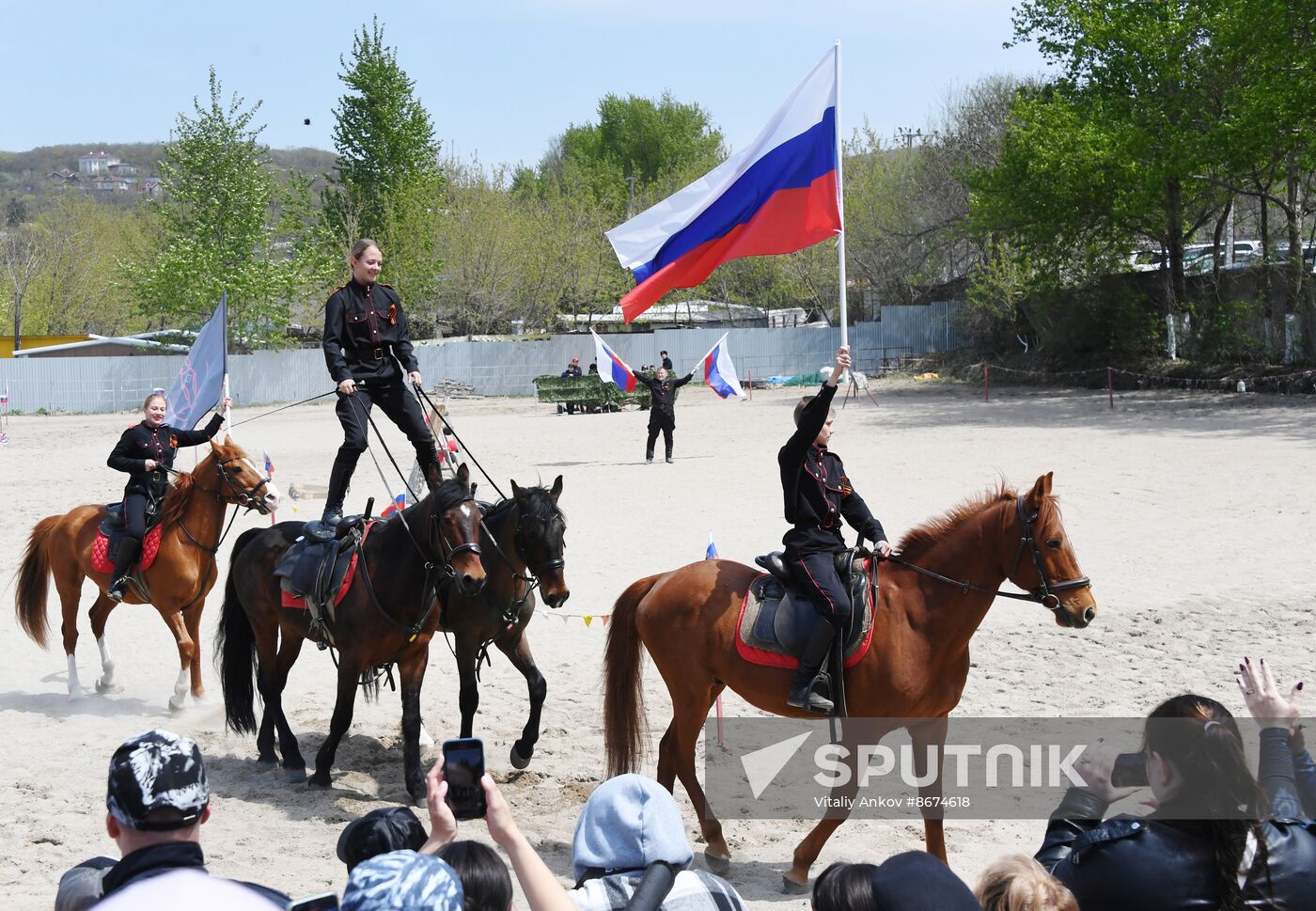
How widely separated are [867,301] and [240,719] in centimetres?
5148

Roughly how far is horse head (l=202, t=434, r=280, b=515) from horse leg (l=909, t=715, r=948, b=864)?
566 cm

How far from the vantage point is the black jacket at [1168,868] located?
319cm

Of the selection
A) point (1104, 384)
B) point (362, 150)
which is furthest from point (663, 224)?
point (362, 150)

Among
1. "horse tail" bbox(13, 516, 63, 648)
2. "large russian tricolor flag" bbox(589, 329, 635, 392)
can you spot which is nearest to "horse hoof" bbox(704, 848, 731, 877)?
"horse tail" bbox(13, 516, 63, 648)

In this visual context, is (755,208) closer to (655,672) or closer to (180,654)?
(655,672)

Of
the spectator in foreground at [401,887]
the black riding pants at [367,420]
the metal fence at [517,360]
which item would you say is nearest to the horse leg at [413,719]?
the black riding pants at [367,420]

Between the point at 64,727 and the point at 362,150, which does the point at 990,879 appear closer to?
the point at 64,727

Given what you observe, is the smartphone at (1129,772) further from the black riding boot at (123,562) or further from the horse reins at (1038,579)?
the black riding boot at (123,562)

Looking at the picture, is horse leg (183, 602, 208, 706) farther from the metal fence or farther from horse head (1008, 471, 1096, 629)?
the metal fence

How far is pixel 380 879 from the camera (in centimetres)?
234

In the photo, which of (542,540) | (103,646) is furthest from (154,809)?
(103,646)

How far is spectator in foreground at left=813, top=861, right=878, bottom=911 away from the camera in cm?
268

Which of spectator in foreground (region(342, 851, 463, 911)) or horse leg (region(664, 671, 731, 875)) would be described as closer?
spectator in foreground (region(342, 851, 463, 911))

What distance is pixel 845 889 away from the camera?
270cm
